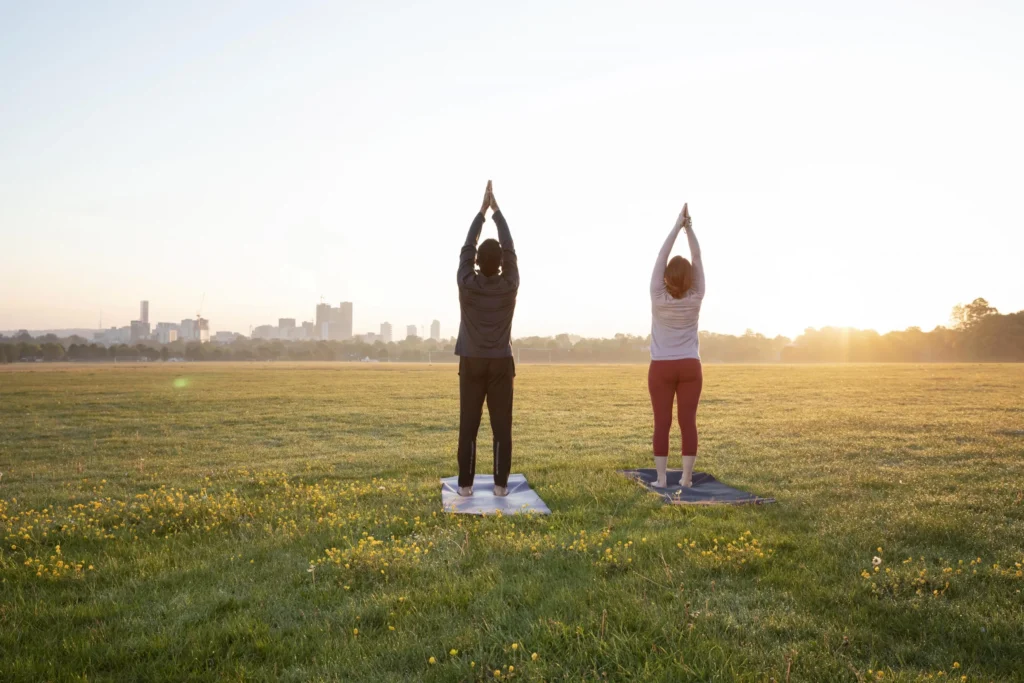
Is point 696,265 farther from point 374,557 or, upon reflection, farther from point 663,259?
point 374,557

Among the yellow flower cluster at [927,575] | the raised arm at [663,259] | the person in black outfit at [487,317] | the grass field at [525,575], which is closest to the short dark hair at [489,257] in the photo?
the person in black outfit at [487,317]

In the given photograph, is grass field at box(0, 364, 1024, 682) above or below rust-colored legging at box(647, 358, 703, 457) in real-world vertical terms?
below

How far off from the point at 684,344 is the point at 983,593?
14.6ft

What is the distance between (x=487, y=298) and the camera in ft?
27.7

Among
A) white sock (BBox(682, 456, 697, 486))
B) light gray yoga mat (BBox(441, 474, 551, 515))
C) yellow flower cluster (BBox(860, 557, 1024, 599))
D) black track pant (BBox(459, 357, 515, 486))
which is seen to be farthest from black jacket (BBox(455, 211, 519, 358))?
yellow flower cluster (BBox(860, 557, 1024, 599))

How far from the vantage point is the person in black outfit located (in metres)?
8.44

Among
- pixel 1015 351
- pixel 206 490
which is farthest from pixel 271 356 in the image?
pixel 206 490

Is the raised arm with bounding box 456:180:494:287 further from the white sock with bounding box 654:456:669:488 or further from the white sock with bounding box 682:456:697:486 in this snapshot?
the white sock with bounding box 682:456:697:486

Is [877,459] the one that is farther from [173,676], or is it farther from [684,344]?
[173,676]

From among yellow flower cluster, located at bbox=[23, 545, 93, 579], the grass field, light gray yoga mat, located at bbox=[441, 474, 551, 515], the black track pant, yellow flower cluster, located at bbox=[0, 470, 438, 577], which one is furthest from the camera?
the black track pant

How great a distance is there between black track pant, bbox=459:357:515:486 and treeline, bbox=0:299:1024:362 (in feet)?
150

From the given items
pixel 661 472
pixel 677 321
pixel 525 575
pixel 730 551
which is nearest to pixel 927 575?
pixel 730 551

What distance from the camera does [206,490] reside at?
10625mm

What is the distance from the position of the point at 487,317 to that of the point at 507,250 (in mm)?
906
